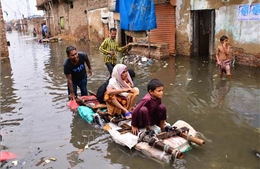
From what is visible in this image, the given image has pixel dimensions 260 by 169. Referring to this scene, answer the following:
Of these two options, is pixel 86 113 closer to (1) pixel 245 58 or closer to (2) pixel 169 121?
(2) pixel 169 121

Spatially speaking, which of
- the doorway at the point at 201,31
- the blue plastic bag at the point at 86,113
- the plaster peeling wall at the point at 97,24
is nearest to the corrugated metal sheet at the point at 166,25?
the doorway at the point at 201,31

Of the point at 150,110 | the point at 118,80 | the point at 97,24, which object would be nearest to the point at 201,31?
the point at 118,80

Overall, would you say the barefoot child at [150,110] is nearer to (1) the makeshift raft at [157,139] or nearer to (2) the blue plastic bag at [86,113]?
(1) the makeshift raft at [157,139]

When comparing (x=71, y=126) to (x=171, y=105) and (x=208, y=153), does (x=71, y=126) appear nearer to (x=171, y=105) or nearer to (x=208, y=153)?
(x=171, y=105)

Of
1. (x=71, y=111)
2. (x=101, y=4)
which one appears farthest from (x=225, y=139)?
(x=101, y=4)

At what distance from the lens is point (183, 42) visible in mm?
11617

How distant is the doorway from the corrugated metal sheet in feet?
3.50

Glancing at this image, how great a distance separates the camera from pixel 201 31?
449 inches

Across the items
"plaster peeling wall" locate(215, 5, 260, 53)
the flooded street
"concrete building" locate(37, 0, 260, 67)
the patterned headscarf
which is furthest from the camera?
"concrete building" locate(37, 0, 260, 67)

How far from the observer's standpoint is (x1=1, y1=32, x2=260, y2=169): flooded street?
3.69 metres

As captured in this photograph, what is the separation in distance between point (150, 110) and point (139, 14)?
23.6 ft

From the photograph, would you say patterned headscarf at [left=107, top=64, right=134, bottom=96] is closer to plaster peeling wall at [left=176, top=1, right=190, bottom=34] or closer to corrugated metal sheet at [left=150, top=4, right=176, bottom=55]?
plaster peeling wall at [left=176, top=1, right=190, bottom=34]

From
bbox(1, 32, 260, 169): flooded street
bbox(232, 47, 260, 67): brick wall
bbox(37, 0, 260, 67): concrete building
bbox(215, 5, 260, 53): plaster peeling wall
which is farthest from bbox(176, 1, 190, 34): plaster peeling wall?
bbox(1, 32, 260, 169): flooded street

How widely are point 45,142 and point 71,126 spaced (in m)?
0.71
